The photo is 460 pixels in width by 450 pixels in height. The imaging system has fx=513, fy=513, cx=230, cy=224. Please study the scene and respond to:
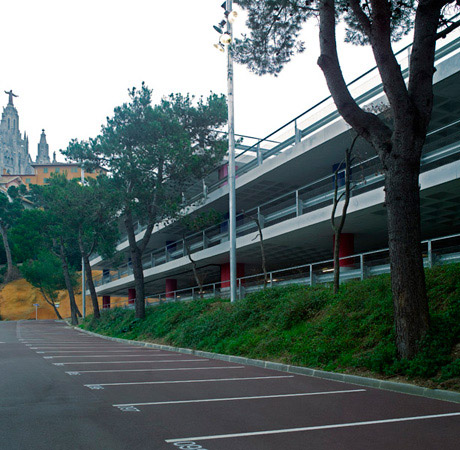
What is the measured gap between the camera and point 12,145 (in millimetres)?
157750

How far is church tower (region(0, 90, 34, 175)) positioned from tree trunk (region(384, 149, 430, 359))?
155m

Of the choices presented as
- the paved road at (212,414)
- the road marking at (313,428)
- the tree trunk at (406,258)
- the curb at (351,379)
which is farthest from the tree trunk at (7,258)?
the road marking at (313,428)

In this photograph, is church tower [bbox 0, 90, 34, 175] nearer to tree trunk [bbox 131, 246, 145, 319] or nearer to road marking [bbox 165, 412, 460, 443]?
tree trunk [bbox 131, 246, 145, 319]

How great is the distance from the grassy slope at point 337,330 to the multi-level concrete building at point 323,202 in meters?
2.23

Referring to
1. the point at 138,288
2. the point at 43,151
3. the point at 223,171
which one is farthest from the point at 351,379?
the point at 43,151

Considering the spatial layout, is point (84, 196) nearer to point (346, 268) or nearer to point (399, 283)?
point (346, 268)

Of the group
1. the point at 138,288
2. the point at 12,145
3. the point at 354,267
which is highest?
the point at 12,145

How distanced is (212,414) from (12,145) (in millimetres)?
167206

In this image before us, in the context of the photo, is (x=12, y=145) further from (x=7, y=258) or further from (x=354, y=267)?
(x=354, y=267)

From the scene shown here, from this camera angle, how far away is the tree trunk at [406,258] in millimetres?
9664

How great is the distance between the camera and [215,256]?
97.3 feet

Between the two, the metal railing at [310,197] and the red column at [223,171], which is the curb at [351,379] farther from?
the red column at [223,171]

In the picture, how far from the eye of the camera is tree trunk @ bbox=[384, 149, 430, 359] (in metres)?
9.66

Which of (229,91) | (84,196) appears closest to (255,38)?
(229,91)
